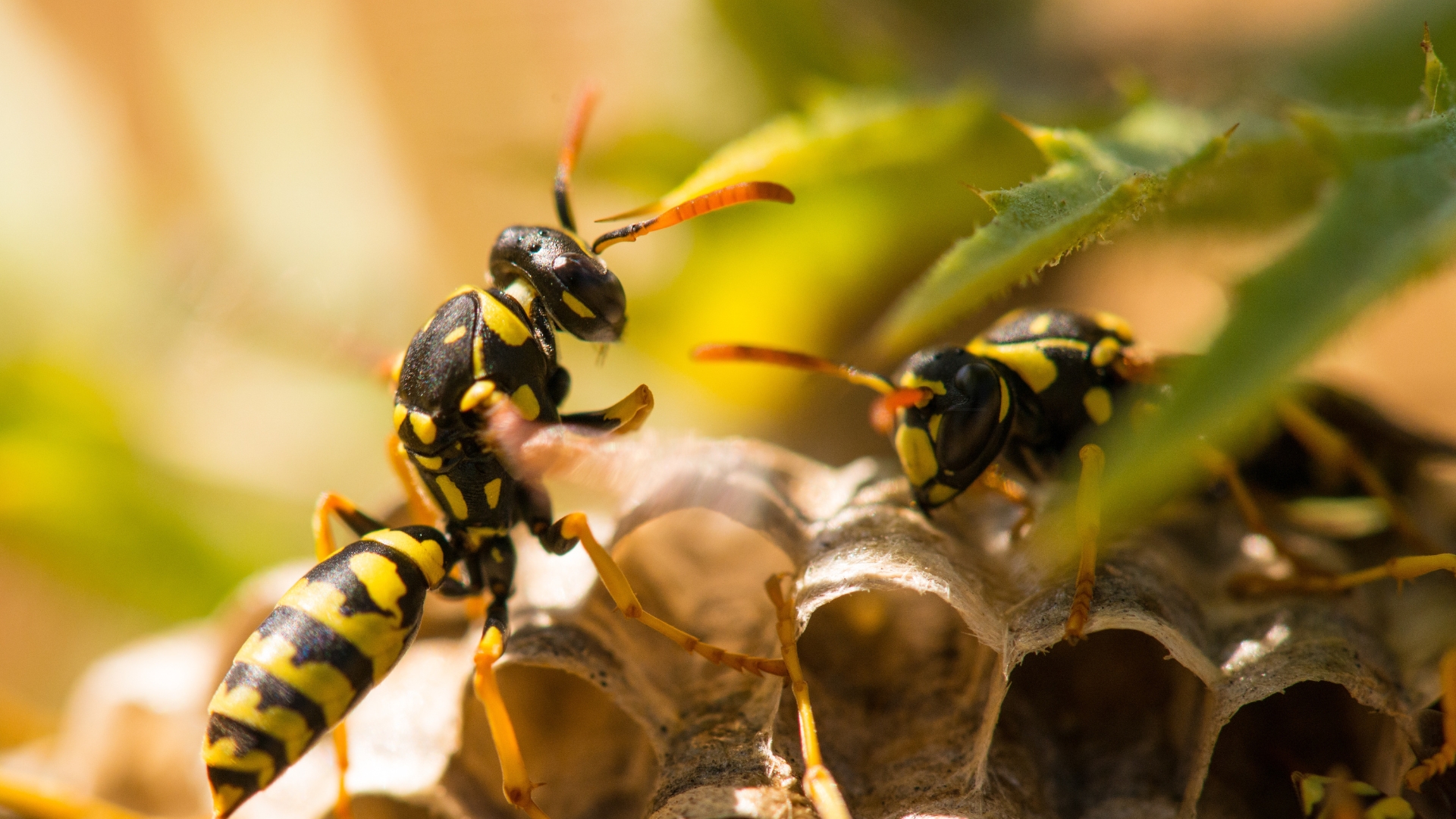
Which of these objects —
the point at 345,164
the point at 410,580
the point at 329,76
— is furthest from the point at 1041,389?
the point at 329,76

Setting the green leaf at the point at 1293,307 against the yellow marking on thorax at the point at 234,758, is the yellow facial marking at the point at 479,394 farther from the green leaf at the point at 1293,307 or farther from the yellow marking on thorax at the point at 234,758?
the green leaf at the point at 1293,307

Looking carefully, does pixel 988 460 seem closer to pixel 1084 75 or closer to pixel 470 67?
pixel 1084 75

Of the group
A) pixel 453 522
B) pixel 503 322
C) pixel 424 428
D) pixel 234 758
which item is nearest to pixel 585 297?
pixel 503 322

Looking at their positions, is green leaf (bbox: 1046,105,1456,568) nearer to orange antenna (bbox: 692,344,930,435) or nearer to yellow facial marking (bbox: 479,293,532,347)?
orange antenna (bbox: 692,344,930,435)

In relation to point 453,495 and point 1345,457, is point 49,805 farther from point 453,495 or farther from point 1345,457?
point 1345,457

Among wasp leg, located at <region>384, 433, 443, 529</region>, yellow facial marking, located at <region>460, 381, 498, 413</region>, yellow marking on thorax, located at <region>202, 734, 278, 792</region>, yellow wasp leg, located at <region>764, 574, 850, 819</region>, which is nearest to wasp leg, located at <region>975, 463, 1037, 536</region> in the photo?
yellow wasp leg, located at <region>764, 574, 850, 819</region>

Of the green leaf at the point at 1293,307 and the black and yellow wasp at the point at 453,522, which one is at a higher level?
the black and yellow wasp at the point at 453,522

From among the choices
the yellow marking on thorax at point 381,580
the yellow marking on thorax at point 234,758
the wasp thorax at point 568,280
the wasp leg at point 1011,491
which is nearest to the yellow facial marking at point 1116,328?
the wasp leg at point 1011,491
